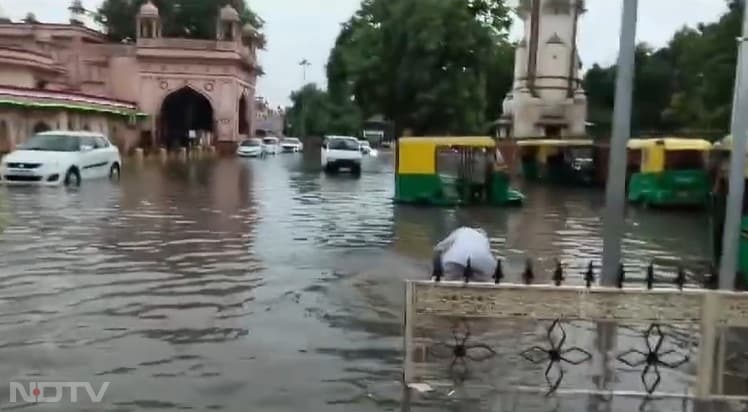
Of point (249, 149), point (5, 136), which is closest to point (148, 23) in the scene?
point (249, 149)

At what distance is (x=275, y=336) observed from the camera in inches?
301

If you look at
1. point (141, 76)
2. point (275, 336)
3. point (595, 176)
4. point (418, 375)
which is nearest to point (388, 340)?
point (275, 336)

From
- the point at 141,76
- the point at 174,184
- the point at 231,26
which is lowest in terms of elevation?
the point at 174,184

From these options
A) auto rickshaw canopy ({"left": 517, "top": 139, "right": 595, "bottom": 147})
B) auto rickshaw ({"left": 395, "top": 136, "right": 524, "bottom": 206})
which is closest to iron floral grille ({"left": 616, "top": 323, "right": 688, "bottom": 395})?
auto rickshaw ({"left": 395, "top": 136, "right": 524, "bottom": 206})

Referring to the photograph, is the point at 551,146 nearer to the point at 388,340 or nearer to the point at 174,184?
the point at 174,184

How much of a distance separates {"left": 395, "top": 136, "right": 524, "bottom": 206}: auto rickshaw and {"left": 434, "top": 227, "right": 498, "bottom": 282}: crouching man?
12940 mm

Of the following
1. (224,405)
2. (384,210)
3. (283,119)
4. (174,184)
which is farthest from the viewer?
(283,119)

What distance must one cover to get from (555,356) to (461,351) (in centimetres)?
70

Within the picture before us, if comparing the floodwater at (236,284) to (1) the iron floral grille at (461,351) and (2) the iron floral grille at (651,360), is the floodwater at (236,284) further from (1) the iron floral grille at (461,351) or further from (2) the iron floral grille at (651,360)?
(2) the iron floral grille at (651,360)

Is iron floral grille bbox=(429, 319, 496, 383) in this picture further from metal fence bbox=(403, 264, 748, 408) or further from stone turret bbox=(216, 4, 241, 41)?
stone turret bbox=(216, 4, 241, 41)

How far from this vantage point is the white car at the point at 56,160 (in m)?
22.7

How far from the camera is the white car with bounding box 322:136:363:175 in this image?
37.0 m

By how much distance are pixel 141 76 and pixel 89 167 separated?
32939 mm

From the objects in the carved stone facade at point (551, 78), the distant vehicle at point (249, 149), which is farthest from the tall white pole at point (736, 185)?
the distant vehicle at point (249, 149)
